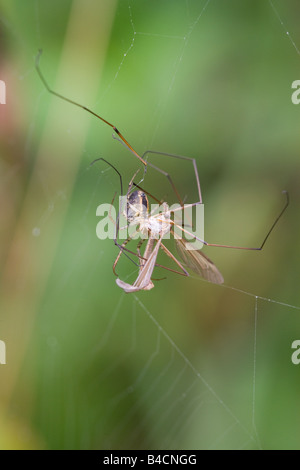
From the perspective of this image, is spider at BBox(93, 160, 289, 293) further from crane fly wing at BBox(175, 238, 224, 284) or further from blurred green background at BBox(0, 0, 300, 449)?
blurred green background at BBox(0, 0, 300, 449)

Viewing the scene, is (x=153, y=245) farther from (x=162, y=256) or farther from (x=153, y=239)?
(x=162, y=256)

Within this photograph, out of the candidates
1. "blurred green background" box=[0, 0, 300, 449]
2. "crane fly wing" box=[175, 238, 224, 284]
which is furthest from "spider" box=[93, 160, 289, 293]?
"blurred green background" box=[0, 0, 300, 449]

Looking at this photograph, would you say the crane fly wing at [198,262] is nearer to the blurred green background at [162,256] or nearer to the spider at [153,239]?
the spider at [153,239]

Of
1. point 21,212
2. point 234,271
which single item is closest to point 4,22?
point 21,212

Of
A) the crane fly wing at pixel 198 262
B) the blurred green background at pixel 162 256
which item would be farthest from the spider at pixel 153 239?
the blurred green background at pixel 162 256
